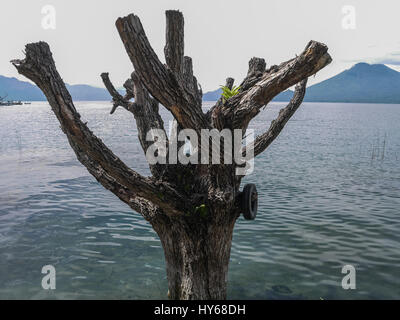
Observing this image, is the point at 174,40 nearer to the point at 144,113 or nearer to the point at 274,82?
the point at 274,82

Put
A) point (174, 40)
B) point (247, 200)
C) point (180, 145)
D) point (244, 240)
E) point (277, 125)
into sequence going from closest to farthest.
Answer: point (174, 40), point (247, 200), point (180, 145), point (277, 125), point (244, 240)

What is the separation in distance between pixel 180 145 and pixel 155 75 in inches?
100

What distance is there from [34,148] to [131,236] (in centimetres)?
3469

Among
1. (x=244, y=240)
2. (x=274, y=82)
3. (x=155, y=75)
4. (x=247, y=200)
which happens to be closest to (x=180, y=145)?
(x=247, y=200)

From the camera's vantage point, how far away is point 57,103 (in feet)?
21.2

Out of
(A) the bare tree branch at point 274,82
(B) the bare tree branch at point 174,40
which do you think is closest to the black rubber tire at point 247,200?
(A) the bare tree branch at point 274,82

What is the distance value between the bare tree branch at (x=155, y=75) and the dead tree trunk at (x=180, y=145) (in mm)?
14

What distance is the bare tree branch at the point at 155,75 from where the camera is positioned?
221 inches

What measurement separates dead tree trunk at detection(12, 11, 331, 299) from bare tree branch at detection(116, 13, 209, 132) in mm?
14

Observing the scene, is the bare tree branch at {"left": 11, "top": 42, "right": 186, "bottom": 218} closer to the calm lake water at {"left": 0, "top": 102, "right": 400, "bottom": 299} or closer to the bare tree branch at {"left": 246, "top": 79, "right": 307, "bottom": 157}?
the bare tree branch at {"left": 246, "top": 79, "right": 307, "bottom": 157}

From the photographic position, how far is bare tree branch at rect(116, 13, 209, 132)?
562cm

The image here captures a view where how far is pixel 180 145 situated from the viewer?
8156 mm

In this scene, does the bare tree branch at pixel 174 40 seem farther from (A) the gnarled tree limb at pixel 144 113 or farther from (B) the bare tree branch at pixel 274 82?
(A) the gnarled tree limb at pixel 144 113
